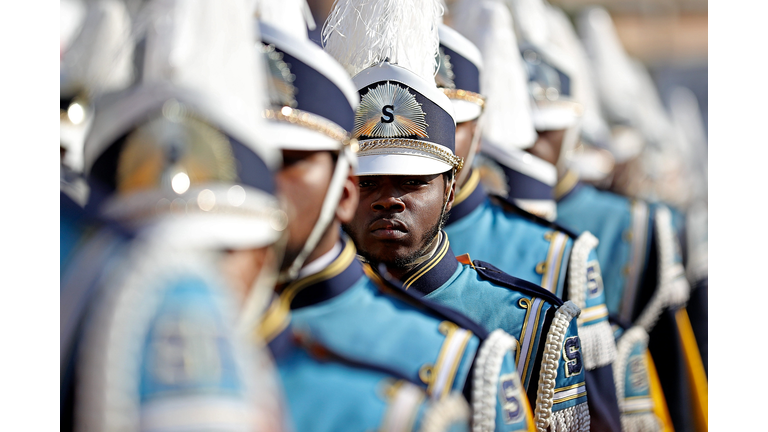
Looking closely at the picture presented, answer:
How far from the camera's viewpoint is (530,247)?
3156 millimetres

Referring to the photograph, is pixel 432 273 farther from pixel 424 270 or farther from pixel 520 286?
pixel 520 286

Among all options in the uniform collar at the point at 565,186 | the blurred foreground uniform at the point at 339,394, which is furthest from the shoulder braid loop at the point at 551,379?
the uniform collar at the point at 565,186

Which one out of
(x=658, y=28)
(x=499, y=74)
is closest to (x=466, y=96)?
(x=499, y=74)

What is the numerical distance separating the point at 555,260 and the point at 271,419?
184cm

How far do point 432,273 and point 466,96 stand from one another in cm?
75

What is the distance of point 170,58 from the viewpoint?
1.53m

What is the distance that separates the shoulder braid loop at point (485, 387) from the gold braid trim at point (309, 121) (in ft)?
2.02

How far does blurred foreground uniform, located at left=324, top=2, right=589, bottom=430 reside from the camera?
232 centimetres

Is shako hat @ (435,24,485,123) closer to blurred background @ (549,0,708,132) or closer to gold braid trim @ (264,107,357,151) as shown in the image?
gold braid trim @ (264,107,357,151)

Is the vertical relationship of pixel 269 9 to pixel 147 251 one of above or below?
above

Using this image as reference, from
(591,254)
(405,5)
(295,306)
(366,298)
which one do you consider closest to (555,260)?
(591,254)

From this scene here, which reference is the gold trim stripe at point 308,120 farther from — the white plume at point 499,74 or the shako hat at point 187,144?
the white plume at point 499,74

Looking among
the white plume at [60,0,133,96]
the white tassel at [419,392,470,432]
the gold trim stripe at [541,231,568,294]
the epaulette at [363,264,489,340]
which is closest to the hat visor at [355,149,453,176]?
the epaulette at [363,264,489,340]
